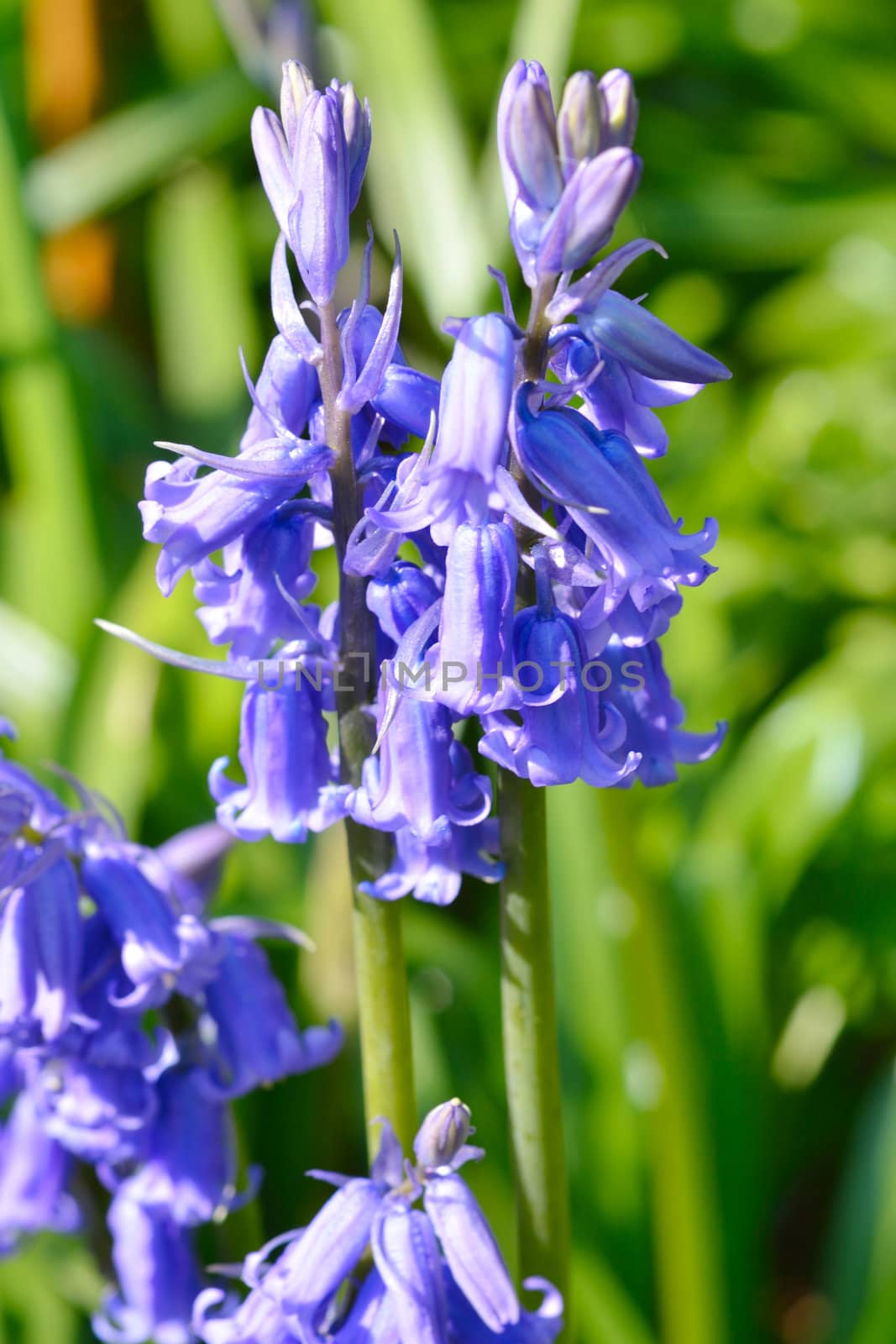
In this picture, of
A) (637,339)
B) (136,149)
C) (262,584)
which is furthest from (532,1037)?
(136,149)

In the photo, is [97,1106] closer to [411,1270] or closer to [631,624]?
[411,1270]

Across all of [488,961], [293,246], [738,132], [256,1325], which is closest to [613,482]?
[293,246]

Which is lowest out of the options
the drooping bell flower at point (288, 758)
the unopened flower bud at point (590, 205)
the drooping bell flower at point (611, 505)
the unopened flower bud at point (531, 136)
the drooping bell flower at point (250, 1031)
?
the drooping bell flower at point (250, 1031)

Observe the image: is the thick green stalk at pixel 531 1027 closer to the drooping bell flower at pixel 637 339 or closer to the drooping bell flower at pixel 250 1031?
the drooping bell flower at pixel 637 339

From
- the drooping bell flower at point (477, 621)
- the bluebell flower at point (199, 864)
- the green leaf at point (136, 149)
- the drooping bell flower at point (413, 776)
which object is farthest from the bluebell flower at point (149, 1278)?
the green leaf at point (136, 149)

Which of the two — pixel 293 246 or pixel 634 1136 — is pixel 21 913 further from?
pixel 634 1136

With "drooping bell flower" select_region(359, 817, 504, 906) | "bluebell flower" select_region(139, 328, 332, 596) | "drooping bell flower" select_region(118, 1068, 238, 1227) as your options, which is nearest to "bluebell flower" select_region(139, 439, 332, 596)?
"bluebell flower" select_region(139, 328, 332, 596)

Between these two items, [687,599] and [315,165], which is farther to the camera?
[687,599]
